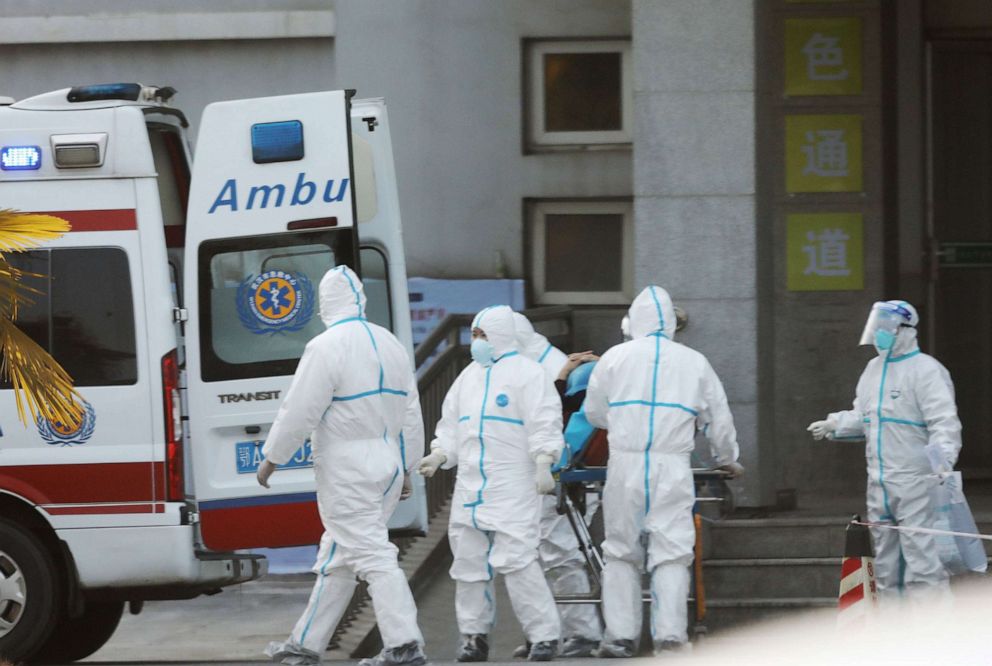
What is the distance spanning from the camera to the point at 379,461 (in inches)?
301

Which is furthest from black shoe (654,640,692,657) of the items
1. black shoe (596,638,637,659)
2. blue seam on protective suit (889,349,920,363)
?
blue seam on protective suit (889,349,920,363)

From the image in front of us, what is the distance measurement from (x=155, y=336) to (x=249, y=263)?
0.55m

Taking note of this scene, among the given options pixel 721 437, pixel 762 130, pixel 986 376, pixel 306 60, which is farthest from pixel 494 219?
pixel 721 437

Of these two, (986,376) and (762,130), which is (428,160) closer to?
(762,130)

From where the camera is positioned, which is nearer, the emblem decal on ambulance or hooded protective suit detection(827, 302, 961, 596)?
the emblem decal on ambulance

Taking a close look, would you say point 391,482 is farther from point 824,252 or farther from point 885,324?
point 824,252

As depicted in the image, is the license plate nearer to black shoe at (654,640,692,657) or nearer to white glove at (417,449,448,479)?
white glove at (417,449,448,479)

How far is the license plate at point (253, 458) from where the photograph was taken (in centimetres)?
826

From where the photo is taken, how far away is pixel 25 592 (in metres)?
8.15

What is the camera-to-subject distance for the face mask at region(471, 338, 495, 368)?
8406 mm

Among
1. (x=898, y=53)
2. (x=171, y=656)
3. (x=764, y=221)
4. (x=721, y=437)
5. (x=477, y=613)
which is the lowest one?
(x=171, y=656)

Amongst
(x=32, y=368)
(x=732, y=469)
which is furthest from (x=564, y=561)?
(x=32, y=368)

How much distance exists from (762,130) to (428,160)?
301 centimetres

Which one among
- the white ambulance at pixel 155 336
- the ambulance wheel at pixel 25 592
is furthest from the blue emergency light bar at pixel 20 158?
the ambulance wheel at pixel 25 592
